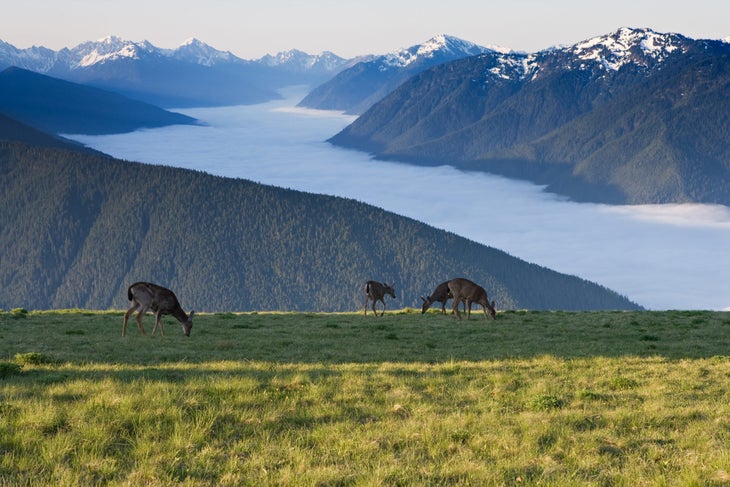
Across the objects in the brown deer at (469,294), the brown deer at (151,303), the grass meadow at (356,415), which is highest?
the brown deer at (469,294)

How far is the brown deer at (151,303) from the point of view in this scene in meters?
28.5

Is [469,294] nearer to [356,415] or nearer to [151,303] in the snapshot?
[151,303]

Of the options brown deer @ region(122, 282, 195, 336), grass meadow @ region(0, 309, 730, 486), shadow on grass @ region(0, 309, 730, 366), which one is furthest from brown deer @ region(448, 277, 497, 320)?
brown deer @ region(122, 282, 195, 336)

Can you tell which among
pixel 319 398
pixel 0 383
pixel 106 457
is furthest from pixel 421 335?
pixel 106 457

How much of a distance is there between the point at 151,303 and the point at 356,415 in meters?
15.7

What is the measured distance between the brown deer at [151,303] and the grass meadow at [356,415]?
192 centimetres

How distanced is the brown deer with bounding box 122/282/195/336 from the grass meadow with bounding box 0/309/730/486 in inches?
75.5

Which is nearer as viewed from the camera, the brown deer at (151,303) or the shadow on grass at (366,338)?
the shadow on grass at (366,338)

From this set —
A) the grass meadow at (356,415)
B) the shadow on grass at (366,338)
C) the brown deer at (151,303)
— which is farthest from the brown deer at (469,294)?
the brown deer at (151,303)

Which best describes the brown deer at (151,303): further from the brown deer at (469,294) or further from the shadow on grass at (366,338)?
the brown deer at (469,294)

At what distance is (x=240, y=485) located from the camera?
11.7 metres

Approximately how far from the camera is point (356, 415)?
15.7m

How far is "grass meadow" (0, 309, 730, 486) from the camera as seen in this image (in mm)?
12352

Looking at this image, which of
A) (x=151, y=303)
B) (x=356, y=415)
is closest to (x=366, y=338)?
(x=151, y=303)
